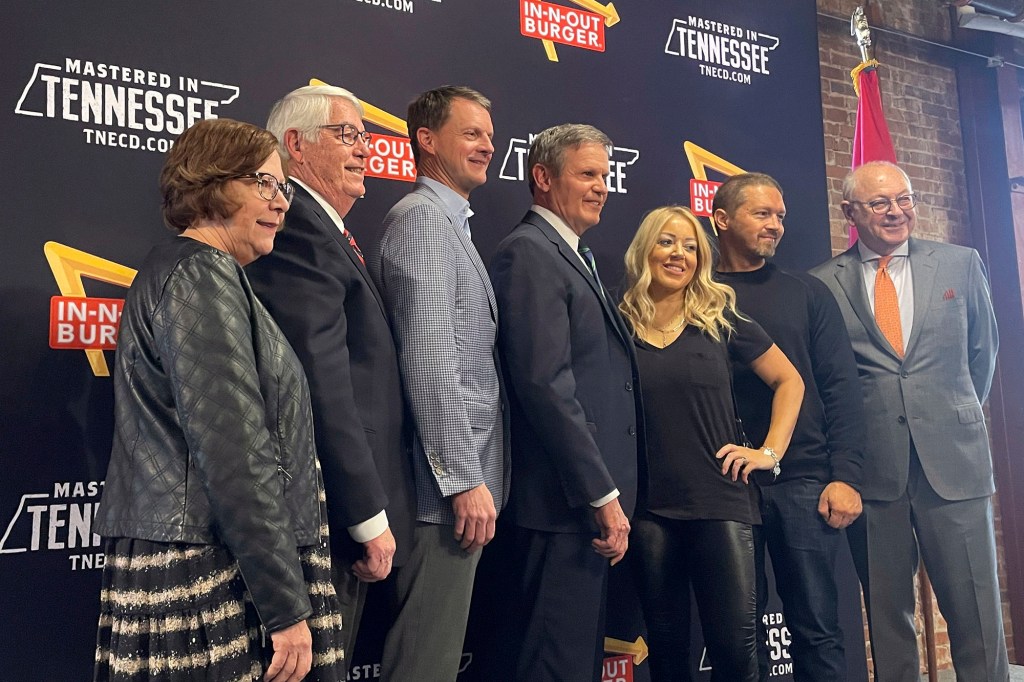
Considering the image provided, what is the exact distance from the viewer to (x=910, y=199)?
340cm

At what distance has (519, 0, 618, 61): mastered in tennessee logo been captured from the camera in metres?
3.24

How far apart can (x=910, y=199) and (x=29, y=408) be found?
2900 millimetres

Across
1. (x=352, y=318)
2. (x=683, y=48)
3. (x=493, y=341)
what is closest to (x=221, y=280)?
(x=352, y=318)

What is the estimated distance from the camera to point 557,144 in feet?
9.02

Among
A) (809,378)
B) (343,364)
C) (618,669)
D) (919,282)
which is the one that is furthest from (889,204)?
(343,364)

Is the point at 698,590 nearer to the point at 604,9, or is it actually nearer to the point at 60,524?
the point at 60,524

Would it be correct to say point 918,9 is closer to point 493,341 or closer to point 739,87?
point 739,87

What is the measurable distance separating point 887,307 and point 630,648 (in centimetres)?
149

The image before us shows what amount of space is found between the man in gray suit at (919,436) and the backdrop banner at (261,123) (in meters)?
0.43

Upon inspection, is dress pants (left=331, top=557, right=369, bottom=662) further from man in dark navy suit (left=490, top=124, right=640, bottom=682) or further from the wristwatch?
the wristwatch

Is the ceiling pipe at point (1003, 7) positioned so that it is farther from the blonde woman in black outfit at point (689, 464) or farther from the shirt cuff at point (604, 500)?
the shirt cuff at point (604, 500)

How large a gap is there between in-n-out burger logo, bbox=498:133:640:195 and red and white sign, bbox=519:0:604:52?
1.22 ft

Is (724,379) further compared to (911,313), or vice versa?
(911,313)

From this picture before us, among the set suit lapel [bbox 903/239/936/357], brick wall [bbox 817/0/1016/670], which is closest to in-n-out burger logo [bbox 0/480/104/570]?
suit lapel [bbox 903/239/936/357]
